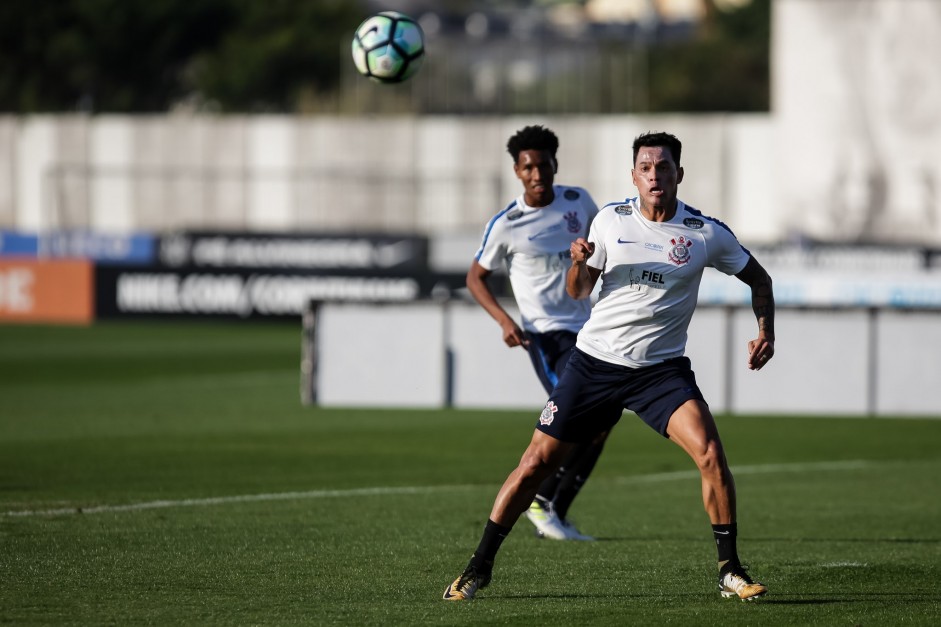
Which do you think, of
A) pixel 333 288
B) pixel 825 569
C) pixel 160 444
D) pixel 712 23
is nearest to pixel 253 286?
pixel 333 288

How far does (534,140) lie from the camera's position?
1004 cm

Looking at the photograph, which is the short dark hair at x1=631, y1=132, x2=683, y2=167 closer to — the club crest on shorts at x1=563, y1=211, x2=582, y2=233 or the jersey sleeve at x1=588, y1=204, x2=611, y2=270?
the jersey sleeve at x1=588, y1=204, x2=611, y2=270

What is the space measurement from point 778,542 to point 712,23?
72.1 m

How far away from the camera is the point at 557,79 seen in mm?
47062

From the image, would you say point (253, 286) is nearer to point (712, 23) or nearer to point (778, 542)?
point (778, 542)

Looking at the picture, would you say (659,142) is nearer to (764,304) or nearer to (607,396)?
(764,304)

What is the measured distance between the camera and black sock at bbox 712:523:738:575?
7793 millimetres

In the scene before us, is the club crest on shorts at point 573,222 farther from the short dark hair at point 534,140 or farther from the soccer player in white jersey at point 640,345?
the soccer player in white jersey at point 640,345

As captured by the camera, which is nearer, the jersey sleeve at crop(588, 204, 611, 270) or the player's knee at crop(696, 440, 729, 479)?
the player's knee at crop(696, 440, 729, 479)

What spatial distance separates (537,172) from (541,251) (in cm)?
56

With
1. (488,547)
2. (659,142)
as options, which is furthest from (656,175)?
(488,547)

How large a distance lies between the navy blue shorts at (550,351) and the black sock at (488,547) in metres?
2.49

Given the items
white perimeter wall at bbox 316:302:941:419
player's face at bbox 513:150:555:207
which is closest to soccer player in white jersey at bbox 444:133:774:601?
player's face at bbox 513:150:555:207

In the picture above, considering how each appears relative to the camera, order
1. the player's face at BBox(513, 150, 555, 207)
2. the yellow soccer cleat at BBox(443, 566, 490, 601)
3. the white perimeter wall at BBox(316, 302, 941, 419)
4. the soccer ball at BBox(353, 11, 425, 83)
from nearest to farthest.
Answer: the yellow soccer cleat at BBox(443, 566, 490, 601) < the player's face at BBox(513, 150, 555, 207) < the soccer ball at BBox(353, 11, 425, 83) < the white perimeter wall at BBox(316, 302, 941, 419)
